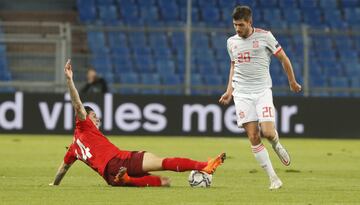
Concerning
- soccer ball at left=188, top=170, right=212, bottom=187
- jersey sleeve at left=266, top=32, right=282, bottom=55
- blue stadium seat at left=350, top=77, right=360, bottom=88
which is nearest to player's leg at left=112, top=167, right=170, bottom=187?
soccer ball at left=188, top=170, right=212, bottom=187

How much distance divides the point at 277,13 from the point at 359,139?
637 centimetres

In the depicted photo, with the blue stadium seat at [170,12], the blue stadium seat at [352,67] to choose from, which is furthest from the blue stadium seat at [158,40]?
the blue stadium seat at [352,67]

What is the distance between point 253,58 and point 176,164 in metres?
1.64

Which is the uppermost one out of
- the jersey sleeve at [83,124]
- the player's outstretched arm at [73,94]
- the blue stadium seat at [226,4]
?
the blue stadium seat at [226,4]

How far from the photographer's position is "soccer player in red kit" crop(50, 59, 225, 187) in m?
12.0

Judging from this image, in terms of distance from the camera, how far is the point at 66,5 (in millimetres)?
31625

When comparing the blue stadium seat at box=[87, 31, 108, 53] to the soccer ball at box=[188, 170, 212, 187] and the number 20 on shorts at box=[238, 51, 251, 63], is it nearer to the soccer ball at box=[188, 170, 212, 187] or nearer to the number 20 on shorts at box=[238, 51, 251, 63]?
the number 20 on shorts at box=[238, 51, 251, 63]

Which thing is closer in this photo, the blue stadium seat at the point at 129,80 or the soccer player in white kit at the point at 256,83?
the soccer player in white kit at the point at 256,83

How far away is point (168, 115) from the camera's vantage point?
25.9 metres

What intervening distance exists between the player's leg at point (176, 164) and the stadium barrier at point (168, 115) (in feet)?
44.8

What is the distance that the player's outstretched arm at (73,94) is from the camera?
12016 mm

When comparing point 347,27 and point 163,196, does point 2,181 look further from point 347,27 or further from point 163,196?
point 347,27

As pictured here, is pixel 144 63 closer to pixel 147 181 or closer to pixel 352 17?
pixel 352 17

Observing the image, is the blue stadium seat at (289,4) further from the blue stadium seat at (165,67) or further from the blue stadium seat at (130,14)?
the blue stadium seat at (165,67)
